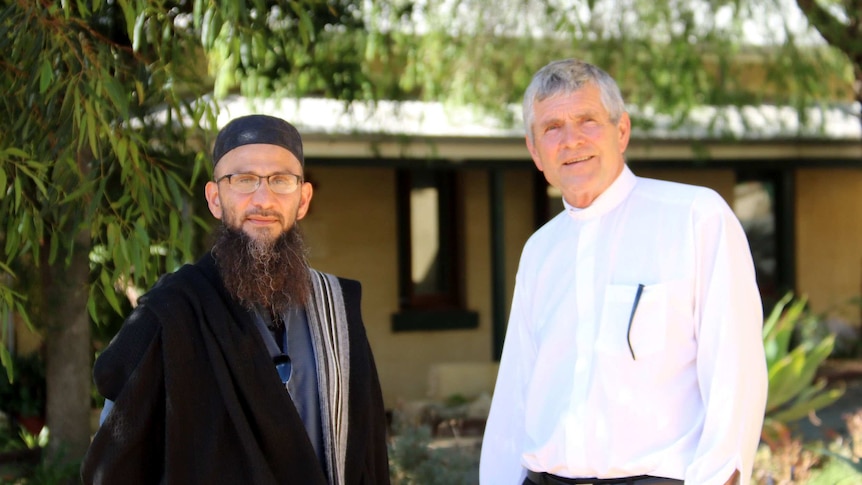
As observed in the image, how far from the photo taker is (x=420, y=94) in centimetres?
1069

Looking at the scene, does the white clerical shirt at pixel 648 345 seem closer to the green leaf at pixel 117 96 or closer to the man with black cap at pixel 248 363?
the man with black cap at pixel 248 363

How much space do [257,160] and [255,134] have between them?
0.25 ft

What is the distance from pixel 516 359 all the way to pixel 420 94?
7875mm

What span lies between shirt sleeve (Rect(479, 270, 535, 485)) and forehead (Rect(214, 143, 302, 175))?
0.80 meters

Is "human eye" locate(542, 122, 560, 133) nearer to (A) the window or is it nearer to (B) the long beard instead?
(B) the long beard

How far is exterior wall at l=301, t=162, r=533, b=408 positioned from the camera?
35.9 feet

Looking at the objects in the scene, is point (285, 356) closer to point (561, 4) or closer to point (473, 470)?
point (473, 470)

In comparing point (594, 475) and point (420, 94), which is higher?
point (420, 94)

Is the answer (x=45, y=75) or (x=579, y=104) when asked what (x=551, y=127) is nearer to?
(x=579, y=104)

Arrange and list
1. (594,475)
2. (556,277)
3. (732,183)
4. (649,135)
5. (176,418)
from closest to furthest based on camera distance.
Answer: (176,418)
(594,475)
(556,277)
(649,135)
(732,183)

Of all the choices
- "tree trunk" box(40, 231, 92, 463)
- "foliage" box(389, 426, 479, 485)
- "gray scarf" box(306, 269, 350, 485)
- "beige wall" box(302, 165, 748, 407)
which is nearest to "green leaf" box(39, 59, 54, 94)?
"gray scarf" box(306, 269, 350, 485)

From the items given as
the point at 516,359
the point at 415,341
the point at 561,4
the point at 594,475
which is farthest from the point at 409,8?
the point at 415,341

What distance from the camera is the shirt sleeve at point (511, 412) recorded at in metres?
3.01

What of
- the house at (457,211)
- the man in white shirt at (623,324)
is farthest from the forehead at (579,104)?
the house at (457,211)
